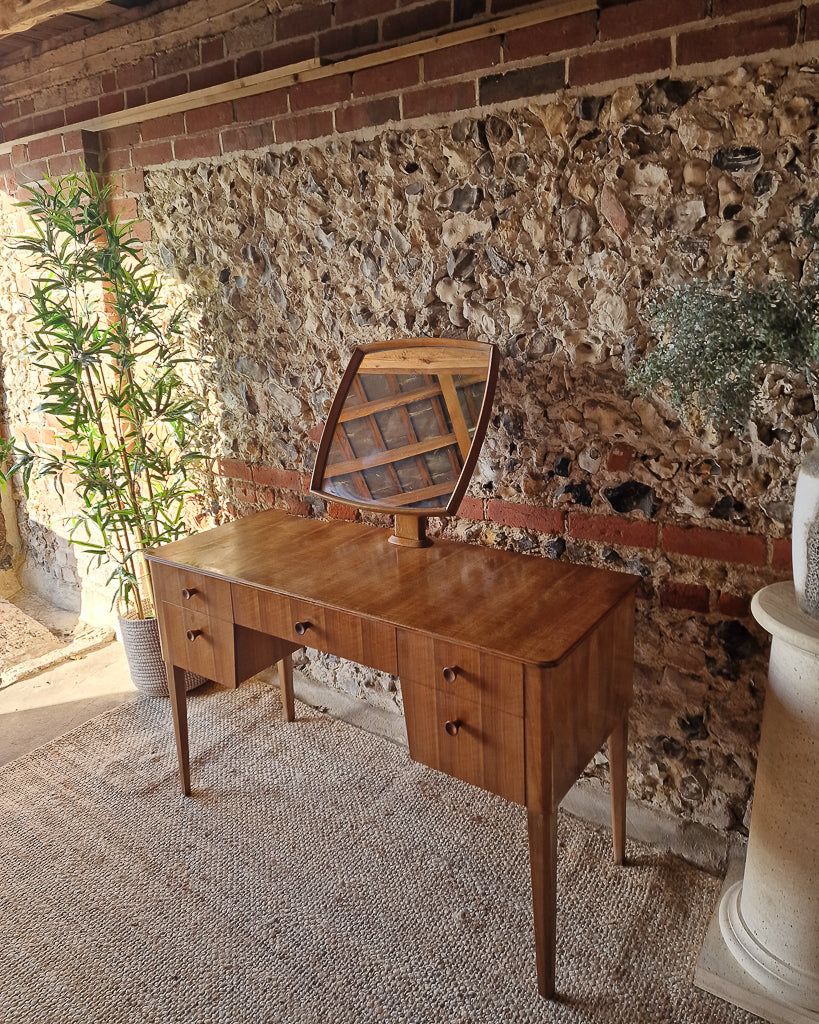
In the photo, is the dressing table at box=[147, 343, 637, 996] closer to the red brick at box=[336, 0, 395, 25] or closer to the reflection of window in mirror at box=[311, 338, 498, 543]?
the reflection of window in mirror at box=[311, 338, 498, 543]

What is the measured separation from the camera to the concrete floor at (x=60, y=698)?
9.42 feet

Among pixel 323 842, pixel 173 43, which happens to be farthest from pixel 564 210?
pixel 323 842

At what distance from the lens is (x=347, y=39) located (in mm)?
2230

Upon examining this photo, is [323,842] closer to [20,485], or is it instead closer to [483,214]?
[483,214]

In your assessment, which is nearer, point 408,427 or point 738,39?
point 738,39

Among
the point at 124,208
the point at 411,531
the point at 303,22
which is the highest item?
the point at 303,22

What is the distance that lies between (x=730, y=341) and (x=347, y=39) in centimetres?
158

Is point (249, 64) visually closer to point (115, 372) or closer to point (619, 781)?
point (115, 372)

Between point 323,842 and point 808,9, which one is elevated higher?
point 808,9

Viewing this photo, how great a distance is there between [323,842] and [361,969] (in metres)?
0.46

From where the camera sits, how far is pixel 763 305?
1396 millimetres

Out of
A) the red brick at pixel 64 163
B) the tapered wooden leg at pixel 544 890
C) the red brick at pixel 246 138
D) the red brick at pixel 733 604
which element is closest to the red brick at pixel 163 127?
the red brick at pixel 246 138

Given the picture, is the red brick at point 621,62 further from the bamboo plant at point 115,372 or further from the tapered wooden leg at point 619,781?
the bamboo plant at point 115,372

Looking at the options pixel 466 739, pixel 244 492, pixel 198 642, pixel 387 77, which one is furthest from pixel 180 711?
pixel 387 77
